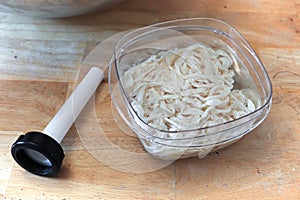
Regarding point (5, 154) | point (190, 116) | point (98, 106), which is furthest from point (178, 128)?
point (5, 154)

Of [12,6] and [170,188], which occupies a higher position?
[12,6]

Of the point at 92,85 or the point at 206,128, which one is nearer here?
the point at 206,128

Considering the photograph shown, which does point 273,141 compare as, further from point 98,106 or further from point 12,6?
point 12,6
